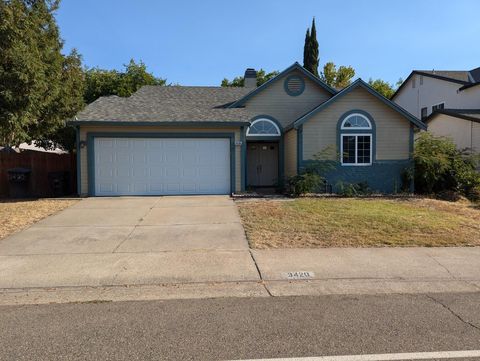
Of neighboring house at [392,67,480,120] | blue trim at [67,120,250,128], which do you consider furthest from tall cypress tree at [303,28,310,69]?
blue trim at [67,120,250,128]

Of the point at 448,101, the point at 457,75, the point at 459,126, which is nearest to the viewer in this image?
the point at 459,126

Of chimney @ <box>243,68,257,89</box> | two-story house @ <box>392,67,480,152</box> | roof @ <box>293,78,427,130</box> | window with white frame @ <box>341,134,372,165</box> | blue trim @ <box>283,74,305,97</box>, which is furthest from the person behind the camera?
chimney @ <box>243,68,257,89</box>

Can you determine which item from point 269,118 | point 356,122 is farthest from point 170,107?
point 356,122

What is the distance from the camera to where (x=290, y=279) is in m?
6.25

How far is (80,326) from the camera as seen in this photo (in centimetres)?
449

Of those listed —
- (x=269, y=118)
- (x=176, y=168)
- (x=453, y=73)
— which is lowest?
(x=176, y=168)

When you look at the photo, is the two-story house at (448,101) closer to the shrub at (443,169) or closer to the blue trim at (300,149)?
the shrub at (443,169)

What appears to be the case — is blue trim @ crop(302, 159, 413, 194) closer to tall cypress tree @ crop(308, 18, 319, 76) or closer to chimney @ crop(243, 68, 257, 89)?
chimney @ crop(243, 68, 257, 89)

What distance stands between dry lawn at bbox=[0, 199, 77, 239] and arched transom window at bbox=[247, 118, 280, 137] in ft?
28.0

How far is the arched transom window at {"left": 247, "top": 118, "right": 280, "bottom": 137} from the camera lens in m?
19.1

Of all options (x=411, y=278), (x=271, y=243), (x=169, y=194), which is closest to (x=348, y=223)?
(x=271, y=243)

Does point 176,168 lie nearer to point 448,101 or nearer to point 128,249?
point 128,249

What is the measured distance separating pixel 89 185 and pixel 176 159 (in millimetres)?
3607

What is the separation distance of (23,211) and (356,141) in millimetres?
12801
